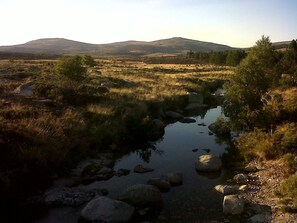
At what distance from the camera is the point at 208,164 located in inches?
1000

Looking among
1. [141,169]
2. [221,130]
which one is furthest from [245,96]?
[141,169]

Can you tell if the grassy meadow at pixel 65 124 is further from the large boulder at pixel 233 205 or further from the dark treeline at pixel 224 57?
the dark treeline at pixel 224 57

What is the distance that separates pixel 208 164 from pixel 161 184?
5.10m

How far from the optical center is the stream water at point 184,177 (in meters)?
18.5

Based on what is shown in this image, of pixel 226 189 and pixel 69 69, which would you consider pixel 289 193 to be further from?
pixel 69 69

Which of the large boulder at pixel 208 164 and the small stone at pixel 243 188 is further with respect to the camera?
the large boulder at pixel 208 164

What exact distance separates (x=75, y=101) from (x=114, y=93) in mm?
Answer: 8387

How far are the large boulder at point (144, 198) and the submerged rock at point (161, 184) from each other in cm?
183

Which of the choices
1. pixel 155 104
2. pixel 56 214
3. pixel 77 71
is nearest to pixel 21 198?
pixel 56 214

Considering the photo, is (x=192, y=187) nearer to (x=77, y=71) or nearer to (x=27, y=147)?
(x=27, y=147)

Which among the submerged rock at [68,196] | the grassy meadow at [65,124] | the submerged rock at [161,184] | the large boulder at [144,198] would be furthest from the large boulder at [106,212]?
the grassy meadow at [65,124]

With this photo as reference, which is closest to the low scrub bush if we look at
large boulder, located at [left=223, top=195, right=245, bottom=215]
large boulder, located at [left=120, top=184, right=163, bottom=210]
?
large boulder, located at [left=223, top=195, right=245, bottom=215]

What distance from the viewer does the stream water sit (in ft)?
60.8

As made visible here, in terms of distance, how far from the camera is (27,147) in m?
22.3
